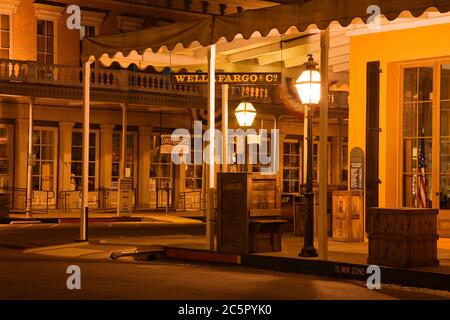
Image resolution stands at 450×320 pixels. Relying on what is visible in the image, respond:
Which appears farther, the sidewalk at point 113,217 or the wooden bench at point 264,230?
the sidewalk at point 113,217

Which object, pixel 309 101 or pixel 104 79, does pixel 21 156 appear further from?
pixel 309 101

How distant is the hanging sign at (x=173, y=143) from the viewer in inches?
1352

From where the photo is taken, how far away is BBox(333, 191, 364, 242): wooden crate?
18016 millimetres

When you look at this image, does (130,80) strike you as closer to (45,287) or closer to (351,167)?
(351,167)

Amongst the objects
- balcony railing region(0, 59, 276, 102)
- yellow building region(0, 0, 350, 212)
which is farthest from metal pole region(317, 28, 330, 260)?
balcony railing region(0, 59, 276, 102)

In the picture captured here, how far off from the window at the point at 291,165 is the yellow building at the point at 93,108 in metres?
2.38

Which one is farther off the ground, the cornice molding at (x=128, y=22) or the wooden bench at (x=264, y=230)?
the cornice molding at (x=128, y=22)

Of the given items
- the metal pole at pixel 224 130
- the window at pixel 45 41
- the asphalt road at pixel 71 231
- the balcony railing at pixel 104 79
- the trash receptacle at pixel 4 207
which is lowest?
the asphalt road at pixel 71 231

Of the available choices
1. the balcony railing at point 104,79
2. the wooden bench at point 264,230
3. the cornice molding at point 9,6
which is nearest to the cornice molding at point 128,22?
the balcony railing at point 104,79

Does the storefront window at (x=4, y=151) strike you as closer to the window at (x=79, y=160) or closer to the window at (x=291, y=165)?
the window at (x=79, y=160)

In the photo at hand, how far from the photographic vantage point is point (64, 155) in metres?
33.8

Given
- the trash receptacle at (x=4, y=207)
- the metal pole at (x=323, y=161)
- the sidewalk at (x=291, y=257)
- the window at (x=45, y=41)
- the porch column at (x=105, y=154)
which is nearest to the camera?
the sidewalk at (x=291, y=257)

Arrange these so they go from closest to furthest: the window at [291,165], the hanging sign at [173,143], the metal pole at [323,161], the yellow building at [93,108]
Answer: the metal pole at [323,161] < the yellow building at [93,108] < the hanging sign at [173,143] < the window at [291,165]

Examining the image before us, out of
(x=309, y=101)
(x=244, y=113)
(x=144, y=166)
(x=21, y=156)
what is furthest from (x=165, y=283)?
(x=144, y=166)
